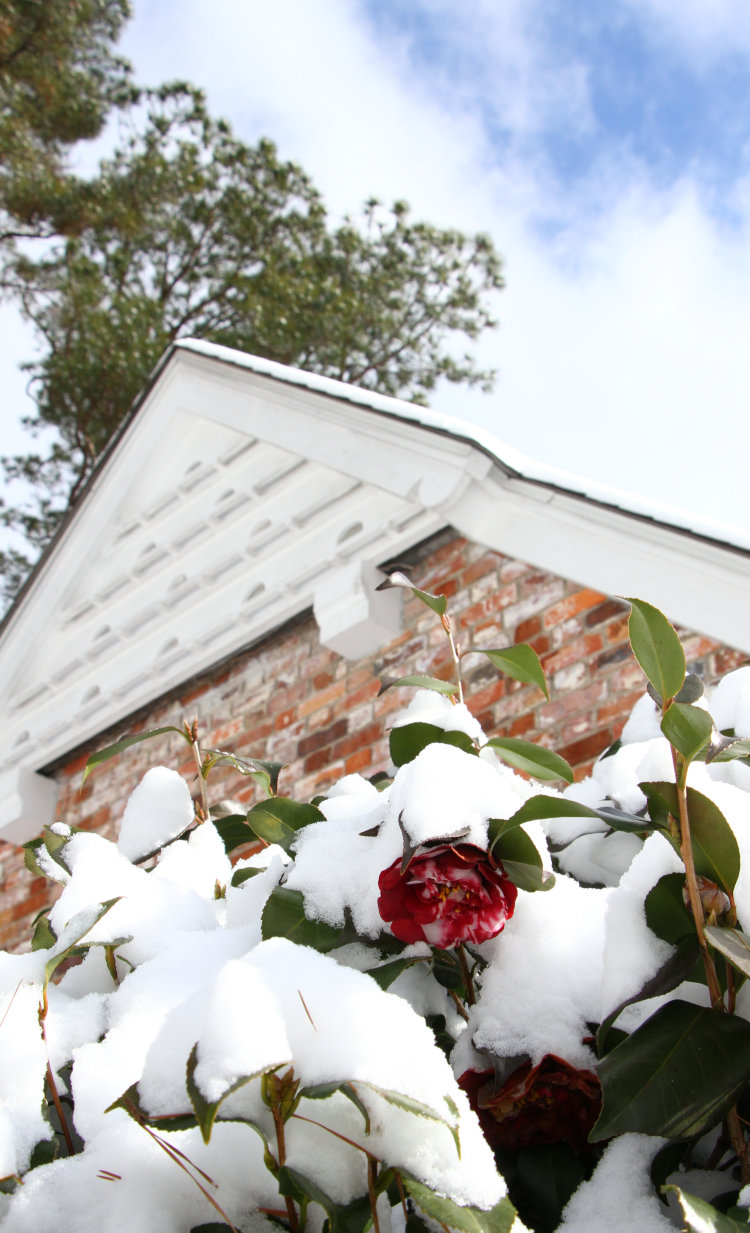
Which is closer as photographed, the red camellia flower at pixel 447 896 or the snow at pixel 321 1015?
the snow at pixel 321 1015

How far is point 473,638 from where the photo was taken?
326 cm

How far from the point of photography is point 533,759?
3.20 feet

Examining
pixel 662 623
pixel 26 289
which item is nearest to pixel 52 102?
pixel 26 289

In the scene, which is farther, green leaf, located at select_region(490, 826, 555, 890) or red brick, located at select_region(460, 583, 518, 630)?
red brick, located at select_region(460, 583, 518, 630)

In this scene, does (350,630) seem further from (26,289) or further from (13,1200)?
(26,289)

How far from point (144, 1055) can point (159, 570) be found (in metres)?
3.82

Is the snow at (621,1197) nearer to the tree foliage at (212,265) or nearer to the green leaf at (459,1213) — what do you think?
the green leaf at (459,1213)

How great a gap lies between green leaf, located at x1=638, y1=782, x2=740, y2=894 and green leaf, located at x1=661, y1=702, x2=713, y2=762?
0.12ft

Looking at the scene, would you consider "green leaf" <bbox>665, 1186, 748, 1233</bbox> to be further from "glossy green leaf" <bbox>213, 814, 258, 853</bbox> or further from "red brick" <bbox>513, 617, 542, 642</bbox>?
"red brick" <bbox>513, 617, 542, 642</bbox>

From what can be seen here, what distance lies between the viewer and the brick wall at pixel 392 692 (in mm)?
2871

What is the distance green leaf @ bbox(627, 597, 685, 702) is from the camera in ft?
2.58

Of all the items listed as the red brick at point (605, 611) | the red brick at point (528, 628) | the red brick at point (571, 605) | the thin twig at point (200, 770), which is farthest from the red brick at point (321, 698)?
the thin twig at point (200, 770)

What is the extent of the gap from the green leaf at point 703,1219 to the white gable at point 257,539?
2.19 metres

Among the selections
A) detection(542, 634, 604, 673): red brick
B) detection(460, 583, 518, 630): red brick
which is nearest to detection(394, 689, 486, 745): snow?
detection(542, 634, 604, 673): red brick
